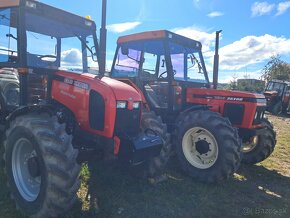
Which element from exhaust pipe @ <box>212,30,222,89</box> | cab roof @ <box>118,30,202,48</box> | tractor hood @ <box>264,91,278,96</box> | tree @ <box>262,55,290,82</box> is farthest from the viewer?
tree @ <box>262,55,290,82</box>

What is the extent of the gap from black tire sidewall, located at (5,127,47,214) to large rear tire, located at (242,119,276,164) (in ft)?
15.9

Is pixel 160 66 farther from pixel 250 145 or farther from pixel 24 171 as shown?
pixel 24 171

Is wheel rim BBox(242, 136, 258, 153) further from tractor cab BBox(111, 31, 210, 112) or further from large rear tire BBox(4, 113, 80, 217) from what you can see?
large rear tire BBox(4, 113, 80, 217)

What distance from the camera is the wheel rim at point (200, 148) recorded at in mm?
5648

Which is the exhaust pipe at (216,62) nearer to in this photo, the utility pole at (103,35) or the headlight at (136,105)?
the headlight at (136,105)

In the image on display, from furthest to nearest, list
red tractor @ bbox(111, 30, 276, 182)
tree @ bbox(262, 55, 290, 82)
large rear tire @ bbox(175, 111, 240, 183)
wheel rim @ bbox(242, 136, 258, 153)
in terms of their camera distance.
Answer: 1. tree @ bbox(262, 55, 290, 82)
2. wheel rim @ bbox(242, 136, 258, 153)
3. red tractor @ bbox(111, 30, 276, 182)
4. large rear tire @ bbox(175, 111, 240, 183)

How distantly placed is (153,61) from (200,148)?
7.65 ft

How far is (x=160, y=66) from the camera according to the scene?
6.80 metres

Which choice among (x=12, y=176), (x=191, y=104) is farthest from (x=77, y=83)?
(x=191, y=104)

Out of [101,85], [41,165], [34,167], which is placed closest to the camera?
[41,165]

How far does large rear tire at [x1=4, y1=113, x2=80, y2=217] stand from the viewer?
338cm

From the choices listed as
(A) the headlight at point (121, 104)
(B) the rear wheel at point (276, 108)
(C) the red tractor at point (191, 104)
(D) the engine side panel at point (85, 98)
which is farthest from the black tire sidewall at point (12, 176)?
(B) the rear wheel at point (276, 108)

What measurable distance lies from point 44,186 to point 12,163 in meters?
0.88

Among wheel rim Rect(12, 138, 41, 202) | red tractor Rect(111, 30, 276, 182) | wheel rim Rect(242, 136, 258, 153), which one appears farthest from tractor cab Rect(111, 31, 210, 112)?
wheel rim Rect(12, 138, 41, 202)
